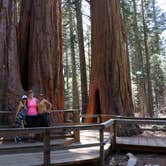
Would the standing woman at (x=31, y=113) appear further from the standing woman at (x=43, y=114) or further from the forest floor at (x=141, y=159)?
the forest floor at (x=141, y=159)

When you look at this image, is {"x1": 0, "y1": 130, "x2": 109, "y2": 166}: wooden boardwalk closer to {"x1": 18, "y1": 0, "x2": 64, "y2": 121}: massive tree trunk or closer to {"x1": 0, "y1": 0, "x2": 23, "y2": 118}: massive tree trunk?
{"x1": 0, "y1": 0, "x2": 23, "y2": 118}: massive tree trunk

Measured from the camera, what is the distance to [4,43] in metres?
9.97

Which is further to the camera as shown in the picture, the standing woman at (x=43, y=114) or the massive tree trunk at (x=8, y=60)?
the massive tree trunk at (x=8, y=60)

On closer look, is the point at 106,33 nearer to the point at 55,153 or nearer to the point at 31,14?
the point at 31,14

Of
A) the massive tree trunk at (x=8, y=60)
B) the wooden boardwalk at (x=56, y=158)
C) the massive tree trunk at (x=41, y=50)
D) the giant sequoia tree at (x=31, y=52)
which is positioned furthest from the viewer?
the massive tree trunk at (x=41, y=50)

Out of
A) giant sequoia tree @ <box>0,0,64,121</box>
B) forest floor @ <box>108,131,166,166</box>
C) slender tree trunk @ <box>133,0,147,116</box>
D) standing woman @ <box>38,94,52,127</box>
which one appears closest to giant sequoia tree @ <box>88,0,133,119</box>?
giant sequoia tree @ <box>0,0,64,121</box>

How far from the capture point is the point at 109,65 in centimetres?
1297

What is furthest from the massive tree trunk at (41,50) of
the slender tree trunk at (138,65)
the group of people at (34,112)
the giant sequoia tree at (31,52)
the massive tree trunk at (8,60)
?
the slender tree trunk at (138,65)

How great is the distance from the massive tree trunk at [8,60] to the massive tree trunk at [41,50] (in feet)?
2.47

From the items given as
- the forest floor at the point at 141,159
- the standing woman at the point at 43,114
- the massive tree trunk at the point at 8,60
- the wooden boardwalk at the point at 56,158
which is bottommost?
the forest floor at the point at 141,159

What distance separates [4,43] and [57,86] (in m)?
2.32

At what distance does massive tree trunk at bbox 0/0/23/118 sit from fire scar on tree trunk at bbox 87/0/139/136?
409 cm

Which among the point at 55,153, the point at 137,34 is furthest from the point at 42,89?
the point at 137,34

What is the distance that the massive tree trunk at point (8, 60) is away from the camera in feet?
31.1
